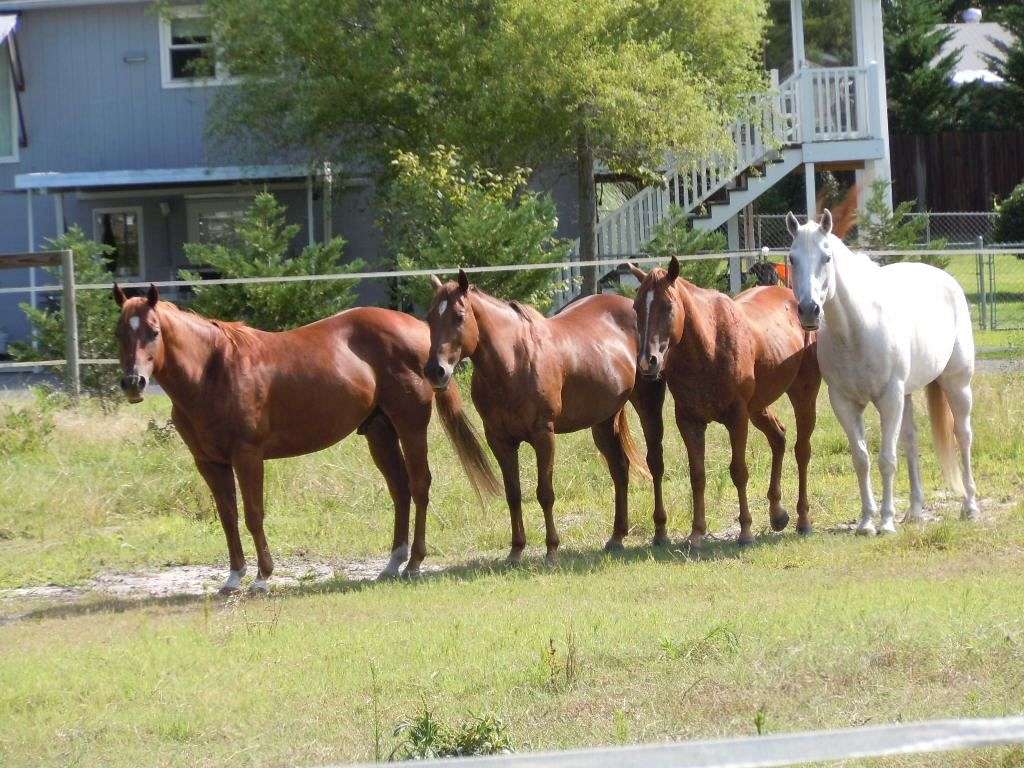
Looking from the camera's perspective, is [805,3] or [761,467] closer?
[761,467]

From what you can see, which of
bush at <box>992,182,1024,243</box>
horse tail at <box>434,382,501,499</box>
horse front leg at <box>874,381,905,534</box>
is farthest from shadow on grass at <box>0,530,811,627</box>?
bush at <box>992,182,1024,243</box>

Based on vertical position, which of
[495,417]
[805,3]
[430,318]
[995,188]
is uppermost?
[805,3]

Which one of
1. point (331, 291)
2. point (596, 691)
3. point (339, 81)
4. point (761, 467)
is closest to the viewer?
point (596, 691)

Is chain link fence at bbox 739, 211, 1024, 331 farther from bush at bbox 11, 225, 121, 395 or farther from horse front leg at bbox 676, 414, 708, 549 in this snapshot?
horse front leg at bbox 676, 414, 708, 549

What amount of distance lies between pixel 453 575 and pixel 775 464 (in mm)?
2679

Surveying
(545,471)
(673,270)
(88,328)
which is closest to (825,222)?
(673,270)

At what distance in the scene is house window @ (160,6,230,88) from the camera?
26.9 metres

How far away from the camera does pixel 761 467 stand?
1340 cm

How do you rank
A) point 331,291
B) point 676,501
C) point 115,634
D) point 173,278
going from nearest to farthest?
point 115,634 < point 676,501 < point 331,291 < point 173,278

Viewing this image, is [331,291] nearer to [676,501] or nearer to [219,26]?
[219,26]

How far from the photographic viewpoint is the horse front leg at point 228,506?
9969 mm

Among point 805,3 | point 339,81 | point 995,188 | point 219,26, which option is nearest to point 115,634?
point 339,81

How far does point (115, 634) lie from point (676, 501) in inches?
192

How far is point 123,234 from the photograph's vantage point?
95.9 feet
